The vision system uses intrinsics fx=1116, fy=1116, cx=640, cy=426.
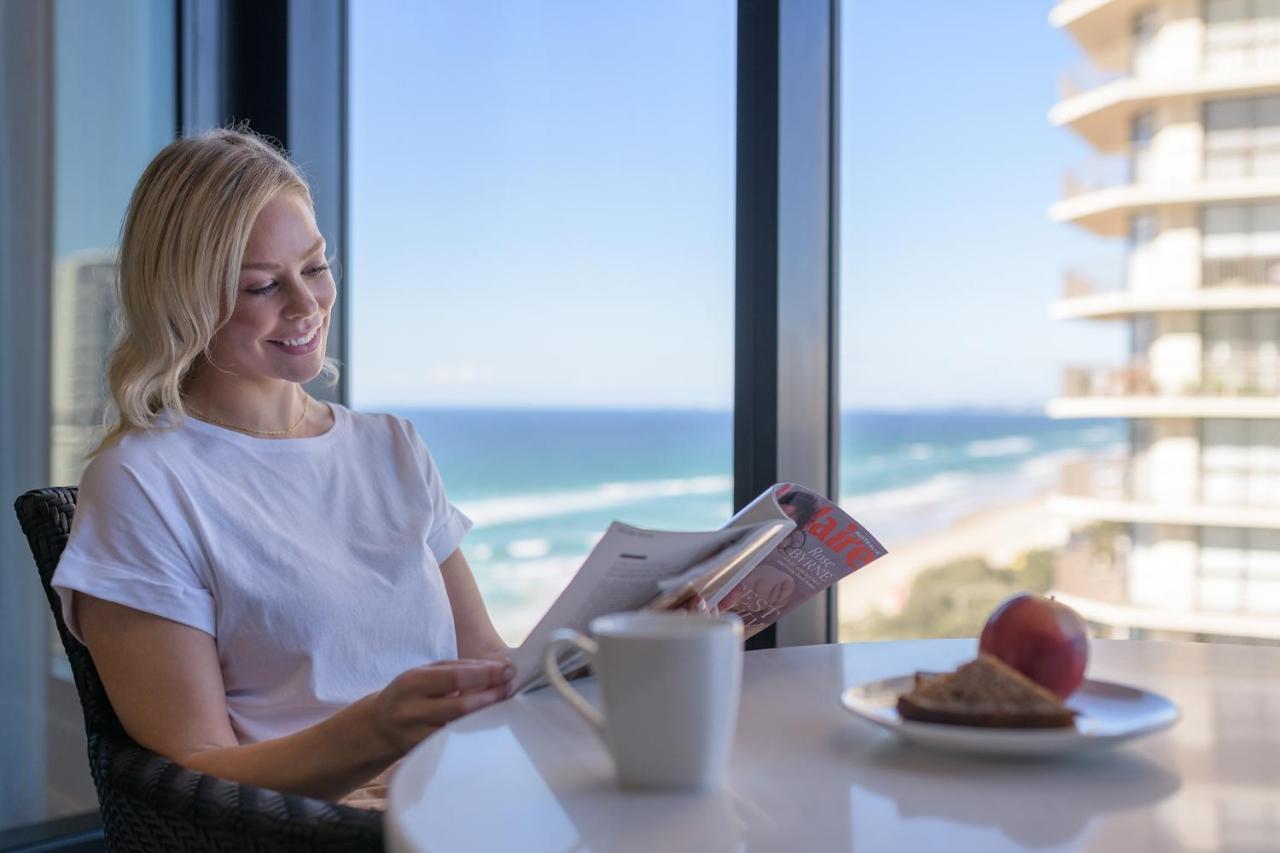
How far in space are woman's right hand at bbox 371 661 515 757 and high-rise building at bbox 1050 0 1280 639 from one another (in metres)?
8.71

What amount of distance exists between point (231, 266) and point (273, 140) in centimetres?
111

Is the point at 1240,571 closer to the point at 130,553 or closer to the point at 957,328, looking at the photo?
the point at 957,328

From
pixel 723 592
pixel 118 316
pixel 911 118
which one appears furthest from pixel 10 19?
pixel 911 118

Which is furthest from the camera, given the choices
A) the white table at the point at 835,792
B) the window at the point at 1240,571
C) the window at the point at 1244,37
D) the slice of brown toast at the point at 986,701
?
the window at the point at 1240,571

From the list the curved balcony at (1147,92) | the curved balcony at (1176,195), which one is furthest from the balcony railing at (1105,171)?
the curved balcony at (1176,195)

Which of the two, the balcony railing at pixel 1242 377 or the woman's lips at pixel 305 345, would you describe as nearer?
the woman's lips at pixel 305 345

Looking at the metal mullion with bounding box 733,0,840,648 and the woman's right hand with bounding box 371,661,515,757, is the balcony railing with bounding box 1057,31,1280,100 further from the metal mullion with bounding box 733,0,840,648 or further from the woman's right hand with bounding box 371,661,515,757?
the woman's right hand with bounding box 371,661,515,757

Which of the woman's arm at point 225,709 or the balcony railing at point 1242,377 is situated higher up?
the balcony railing at point 1242,377

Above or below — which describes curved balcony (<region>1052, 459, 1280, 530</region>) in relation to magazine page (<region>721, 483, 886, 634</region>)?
below

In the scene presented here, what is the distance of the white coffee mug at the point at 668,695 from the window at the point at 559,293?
12.9 m

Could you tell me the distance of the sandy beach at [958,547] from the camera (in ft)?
58.2

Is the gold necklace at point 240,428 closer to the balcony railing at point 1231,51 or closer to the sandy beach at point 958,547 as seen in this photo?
the balcony railing at point 1231,51

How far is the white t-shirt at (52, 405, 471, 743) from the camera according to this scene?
41.3 inches

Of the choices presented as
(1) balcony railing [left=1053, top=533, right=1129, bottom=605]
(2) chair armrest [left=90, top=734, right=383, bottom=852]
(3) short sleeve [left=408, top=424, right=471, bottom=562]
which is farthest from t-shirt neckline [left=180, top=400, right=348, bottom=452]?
(1) balcony railing [left=1053, top=533, right=1129, bottom=605]
